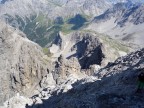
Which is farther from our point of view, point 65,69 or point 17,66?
point 17,66

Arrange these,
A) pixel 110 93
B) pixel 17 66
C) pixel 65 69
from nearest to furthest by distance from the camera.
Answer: pixel 110 93
pixel 65 69
pixel 17 66

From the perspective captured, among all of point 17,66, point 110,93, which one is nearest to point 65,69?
point 17,66

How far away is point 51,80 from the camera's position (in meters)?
106

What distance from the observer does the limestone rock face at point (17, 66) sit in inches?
4744

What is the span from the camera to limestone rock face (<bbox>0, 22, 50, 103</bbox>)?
395 ft

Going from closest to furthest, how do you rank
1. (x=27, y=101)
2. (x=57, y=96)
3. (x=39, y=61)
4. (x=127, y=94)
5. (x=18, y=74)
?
(x=127, y=94), (x=57, y=96), (x=27, y=101), (x=18, y=74), (x=39, y=61)

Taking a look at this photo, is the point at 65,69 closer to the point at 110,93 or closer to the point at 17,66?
the point at 17,66

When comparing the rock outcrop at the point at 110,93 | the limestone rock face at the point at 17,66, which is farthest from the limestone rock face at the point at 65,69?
the rock outcrop at the point at 110,93

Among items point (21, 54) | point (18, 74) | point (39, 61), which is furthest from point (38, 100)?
point (39, 61)

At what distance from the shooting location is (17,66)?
130250 mm

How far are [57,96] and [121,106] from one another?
23.9 metres

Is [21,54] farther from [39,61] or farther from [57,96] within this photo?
[57,96]

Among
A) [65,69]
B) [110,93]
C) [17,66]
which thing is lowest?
[110,93]

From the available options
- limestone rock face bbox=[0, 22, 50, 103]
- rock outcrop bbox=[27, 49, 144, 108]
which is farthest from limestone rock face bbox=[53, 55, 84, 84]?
rock outcrop bbox=[27, 49, 144, 108]
